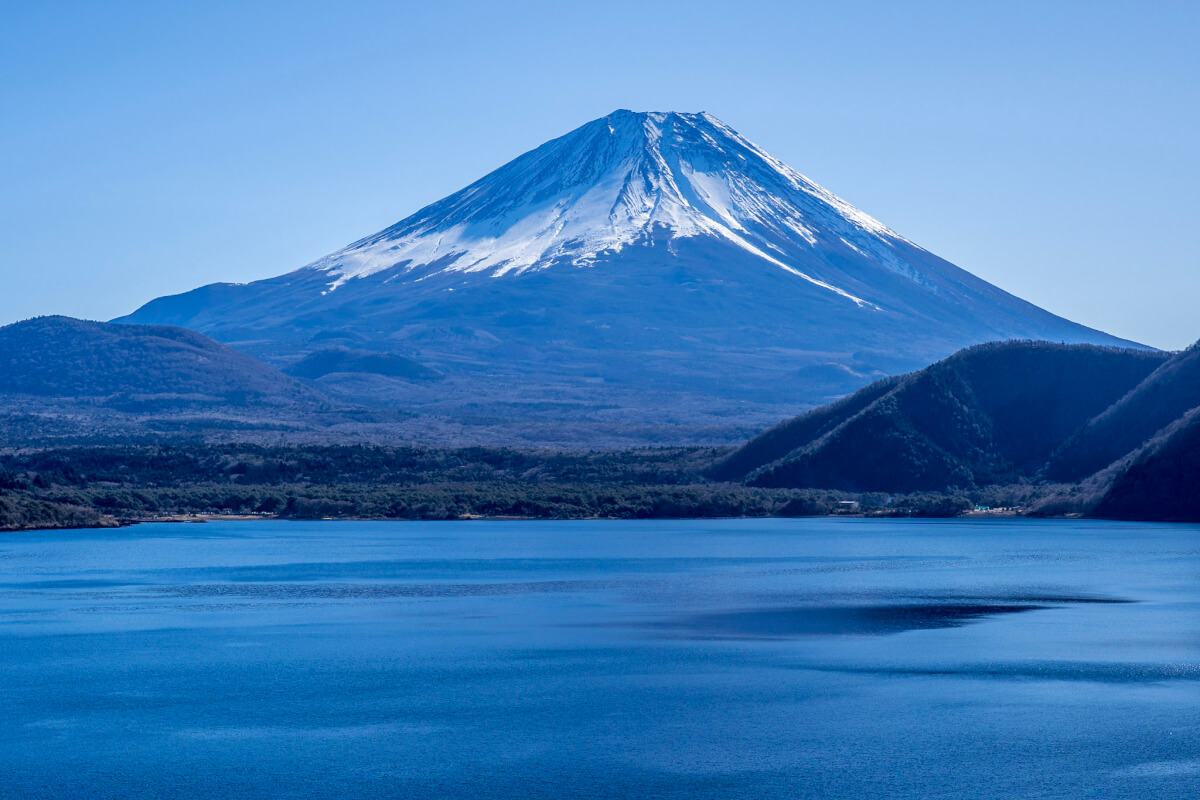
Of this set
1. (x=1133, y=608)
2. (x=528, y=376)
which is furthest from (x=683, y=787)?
(x=528, y=376)

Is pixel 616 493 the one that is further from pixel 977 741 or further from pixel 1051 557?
pixel 977 741

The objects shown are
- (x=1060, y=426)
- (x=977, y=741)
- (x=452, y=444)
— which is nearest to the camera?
(x=977, y=741)

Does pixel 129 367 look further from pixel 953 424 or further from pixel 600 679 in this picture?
pixel 600 679

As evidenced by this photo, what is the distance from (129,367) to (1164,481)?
133883 mm

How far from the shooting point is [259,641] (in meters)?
34.9

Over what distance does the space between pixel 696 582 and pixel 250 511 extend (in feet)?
127

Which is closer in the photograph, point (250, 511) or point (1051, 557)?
point (1051, 557)

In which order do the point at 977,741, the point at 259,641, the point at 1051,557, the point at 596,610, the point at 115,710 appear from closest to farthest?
the point at 977,741 < the point at 115,710 < the point at 259,641 < the point at 596,610 < the point at 1051,557

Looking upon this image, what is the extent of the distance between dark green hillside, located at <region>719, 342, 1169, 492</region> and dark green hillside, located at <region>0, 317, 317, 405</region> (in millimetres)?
90061

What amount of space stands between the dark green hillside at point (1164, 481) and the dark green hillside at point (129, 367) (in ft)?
365

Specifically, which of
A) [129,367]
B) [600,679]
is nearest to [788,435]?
[600,679]

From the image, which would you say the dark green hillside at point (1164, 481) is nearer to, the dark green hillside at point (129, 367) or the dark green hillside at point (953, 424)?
the dark green hillside at point (953, 424)

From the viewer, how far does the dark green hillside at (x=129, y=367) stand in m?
171

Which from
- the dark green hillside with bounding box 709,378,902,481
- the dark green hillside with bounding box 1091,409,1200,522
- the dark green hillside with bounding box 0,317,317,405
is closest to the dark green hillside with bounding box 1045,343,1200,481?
the dark green hillside with bounding box 1091,409,1200,522
